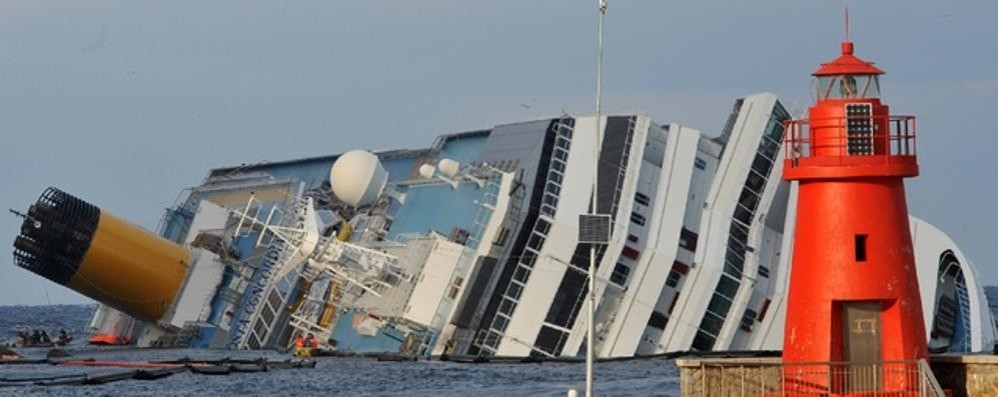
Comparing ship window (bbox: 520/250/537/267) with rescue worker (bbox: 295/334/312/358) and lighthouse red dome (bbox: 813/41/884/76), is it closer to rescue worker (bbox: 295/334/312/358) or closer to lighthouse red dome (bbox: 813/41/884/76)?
rescue worker (bbox: 295/334/312/358)

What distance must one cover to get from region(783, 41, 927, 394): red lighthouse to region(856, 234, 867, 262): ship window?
0.04 feet

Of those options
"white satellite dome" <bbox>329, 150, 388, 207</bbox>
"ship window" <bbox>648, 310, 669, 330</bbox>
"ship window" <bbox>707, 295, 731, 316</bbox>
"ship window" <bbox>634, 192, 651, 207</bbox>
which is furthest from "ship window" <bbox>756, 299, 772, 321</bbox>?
"white satellite dome" <bbox>329, 150, 388, 207</bbox>

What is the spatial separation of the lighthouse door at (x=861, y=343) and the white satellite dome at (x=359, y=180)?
4450cm

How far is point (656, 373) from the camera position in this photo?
54.8 meters

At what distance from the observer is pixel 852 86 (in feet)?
91.6

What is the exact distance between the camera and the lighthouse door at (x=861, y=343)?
92.2 feet

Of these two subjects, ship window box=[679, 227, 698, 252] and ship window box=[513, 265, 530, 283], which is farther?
ship window box=[679, 227, 698, 252]

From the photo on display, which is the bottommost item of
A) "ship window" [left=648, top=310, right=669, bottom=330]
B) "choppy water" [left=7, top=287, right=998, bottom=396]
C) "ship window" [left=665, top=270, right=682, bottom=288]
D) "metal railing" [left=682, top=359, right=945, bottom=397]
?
"metal railing" [left=682, top=359, right=945, bottom=397]

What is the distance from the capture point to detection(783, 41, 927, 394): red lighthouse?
27656mm

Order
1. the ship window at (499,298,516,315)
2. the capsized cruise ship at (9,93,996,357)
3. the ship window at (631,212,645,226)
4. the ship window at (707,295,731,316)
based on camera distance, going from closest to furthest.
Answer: the capsized cruise ship at (9,93,996,357), the ship window at (631,212,645,226), the ship window at (499,298,516,315), the ship window at (707,295,731,316)

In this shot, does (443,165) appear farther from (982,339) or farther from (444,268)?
(982,339)

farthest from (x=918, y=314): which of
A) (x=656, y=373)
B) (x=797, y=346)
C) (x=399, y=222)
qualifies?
(x=399, y=222)

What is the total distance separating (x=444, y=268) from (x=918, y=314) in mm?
36298

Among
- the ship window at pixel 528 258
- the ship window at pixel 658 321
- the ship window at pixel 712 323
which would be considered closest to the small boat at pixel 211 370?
the ship window at pixel 528 258
